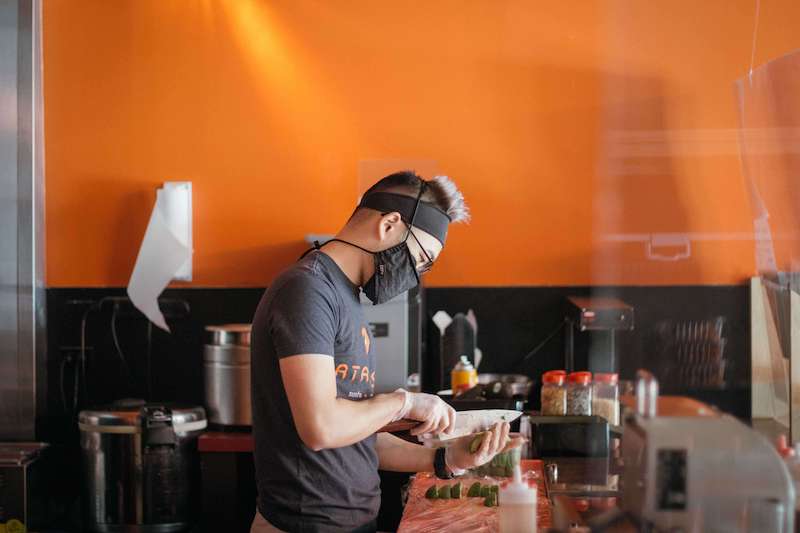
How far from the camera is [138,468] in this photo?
12.8ft

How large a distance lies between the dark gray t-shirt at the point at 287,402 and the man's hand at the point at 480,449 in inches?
11.1

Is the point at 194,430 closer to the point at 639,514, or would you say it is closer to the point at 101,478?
the point at 101,478

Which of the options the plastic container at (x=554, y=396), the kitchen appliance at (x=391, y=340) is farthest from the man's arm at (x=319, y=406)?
the kitchen appliance at (x=391, y=340)

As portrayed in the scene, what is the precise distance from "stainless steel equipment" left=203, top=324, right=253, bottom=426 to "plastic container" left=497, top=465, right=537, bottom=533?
2.15 m

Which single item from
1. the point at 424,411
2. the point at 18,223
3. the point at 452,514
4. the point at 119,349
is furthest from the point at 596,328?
the point at 18,223

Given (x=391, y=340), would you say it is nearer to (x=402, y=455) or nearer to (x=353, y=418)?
(x=402, y=455)

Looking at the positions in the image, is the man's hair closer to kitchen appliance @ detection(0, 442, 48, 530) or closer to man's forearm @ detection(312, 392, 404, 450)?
man's forearm @ detection(312, 392, 404, 450)

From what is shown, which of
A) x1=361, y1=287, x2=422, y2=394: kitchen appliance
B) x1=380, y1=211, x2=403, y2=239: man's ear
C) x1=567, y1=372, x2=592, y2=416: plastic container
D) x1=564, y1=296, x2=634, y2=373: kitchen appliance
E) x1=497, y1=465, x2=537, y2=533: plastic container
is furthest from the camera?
x1=361, y1=287, x2=422, y2=394: kitchen appliance

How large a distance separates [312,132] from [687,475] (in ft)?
10.9

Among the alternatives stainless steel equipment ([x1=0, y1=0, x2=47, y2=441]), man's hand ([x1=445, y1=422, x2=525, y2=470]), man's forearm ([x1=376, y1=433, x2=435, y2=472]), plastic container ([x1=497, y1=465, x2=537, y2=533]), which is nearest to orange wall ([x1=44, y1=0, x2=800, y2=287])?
stainless steel equipment ([x1=0, y1=0, x2=47, y2=441])

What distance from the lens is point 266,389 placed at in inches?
88.0

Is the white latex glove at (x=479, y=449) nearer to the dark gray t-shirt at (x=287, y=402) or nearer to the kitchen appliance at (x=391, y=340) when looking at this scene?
the dark gray t-shirt at (x=287, y=402)

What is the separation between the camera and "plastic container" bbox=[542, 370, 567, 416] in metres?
3.27

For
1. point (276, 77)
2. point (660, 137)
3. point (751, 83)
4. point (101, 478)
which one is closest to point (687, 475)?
point (660, 137)
